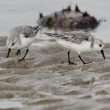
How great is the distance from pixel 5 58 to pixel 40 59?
106 cm

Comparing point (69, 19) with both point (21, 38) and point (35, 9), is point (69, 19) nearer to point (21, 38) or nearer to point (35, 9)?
point (35, 9)

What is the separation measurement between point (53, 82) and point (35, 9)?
10.9m

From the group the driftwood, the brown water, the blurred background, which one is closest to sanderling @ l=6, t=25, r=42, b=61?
the brown water

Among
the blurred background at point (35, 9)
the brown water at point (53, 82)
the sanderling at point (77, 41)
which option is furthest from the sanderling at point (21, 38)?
the blurred background at point (35, 9)

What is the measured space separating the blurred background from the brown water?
510cm

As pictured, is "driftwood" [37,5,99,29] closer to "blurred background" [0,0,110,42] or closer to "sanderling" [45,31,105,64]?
"blurred background" [0,0,110,42]

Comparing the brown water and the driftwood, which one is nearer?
the brown water

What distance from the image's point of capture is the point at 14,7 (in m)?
20.8

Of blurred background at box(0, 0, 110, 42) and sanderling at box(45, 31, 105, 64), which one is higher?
sanderling at box(45, 31, 105, 64)

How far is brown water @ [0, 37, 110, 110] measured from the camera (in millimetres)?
8750

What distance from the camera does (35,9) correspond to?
2098 centimetres

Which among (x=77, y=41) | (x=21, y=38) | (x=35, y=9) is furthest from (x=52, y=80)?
(x=35, y=9)

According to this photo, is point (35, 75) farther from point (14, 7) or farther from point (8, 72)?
point (14, 7)

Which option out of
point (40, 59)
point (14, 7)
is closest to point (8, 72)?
point (40, 59)
